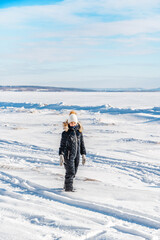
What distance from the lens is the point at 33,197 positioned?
15.4 ft

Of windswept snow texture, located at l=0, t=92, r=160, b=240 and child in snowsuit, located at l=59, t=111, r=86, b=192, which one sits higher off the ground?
child in snowsuit, located at l=59, t=111, r=86, b=192

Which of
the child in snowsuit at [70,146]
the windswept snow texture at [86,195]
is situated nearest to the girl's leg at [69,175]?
the child in snowsuit at [70,146]

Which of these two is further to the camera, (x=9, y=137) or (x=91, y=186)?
(x=9, y=137)

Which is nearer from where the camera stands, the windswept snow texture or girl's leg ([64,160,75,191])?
the windswept snow texture

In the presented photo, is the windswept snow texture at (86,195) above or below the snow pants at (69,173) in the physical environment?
below

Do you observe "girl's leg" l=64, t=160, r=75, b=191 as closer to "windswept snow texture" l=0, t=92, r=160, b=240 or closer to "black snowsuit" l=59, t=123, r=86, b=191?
"black snowsuit" l=59, t=123, r=86, b=191

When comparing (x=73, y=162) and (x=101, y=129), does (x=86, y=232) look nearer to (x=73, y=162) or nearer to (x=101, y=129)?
(x=73, y=162)

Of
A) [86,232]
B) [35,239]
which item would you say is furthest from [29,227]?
[86,232]

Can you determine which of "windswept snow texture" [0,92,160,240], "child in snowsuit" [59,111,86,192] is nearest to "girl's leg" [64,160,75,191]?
"child in snowsuit" [59,111,86,192]

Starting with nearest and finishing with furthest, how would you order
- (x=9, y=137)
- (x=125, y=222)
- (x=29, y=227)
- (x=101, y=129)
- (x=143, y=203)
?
1. (x=29, y=227)
2. (x=125, y=222)
3. (x=143, y=203)
4. (x=9, y=137)
5. (x=101, y=129)

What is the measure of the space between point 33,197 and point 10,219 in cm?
98

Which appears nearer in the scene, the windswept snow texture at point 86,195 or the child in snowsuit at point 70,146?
the windswept snow texture at point 86,195

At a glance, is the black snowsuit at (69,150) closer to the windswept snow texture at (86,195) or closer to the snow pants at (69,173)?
the snow pants at (69,173)

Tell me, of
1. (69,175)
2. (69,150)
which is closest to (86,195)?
(69,175)
